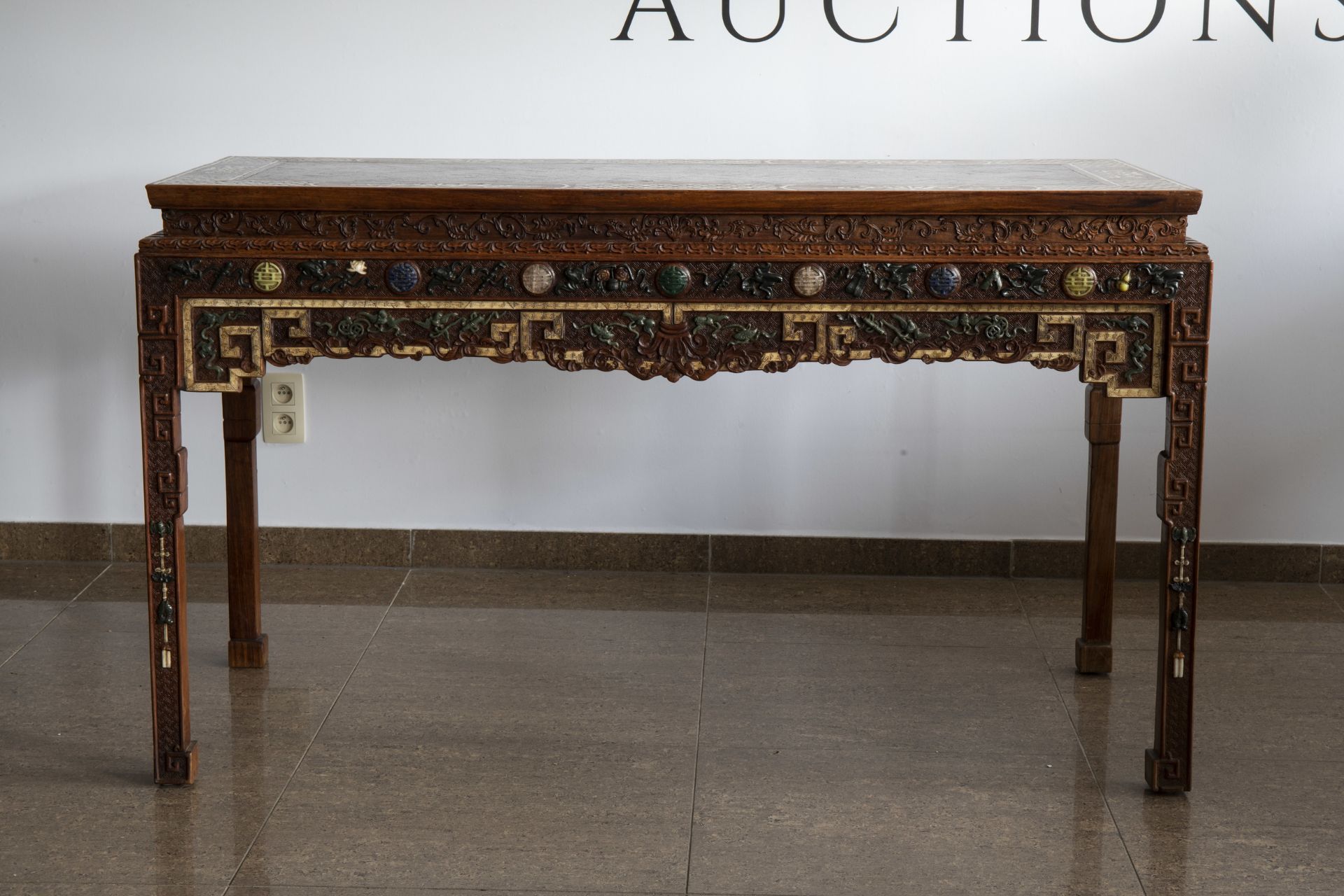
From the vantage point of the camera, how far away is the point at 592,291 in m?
2.04

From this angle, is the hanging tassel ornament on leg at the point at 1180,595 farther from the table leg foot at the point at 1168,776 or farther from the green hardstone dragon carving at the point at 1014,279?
the green hardstone dragon carving at the point at 1014,279

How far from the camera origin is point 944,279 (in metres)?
2.01

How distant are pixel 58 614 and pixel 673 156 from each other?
4.78 ft

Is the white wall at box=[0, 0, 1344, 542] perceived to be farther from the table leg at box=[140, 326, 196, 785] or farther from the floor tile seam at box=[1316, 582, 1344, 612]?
the table leg at box=[140, 326, 196, 785]

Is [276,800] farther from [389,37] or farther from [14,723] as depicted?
[389,37]

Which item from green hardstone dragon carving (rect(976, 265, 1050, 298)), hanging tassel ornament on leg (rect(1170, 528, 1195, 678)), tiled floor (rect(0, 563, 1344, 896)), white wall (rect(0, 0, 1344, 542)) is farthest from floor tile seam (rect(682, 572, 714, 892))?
green hardstone dragon carving (rect(976, 265, 1050, 298))

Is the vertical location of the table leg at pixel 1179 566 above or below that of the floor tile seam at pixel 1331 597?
above

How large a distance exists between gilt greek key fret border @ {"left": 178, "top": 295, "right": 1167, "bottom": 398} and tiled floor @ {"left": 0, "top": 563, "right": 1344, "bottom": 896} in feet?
1.96

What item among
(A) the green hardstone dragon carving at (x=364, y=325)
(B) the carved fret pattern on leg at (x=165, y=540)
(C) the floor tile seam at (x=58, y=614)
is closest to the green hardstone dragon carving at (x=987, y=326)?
(A) the green hardstone dragon carving at (x=364, y=325)

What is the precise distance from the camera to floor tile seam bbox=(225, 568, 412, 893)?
76.9 inches

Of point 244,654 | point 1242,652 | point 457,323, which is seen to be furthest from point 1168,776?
point 244,654

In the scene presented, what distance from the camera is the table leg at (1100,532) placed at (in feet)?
8.23

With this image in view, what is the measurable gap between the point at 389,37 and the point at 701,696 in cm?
140

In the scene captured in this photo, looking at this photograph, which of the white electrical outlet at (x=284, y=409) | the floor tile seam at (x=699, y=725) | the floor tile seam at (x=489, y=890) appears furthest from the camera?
the white electrical outlet at (x=284, y=409)
